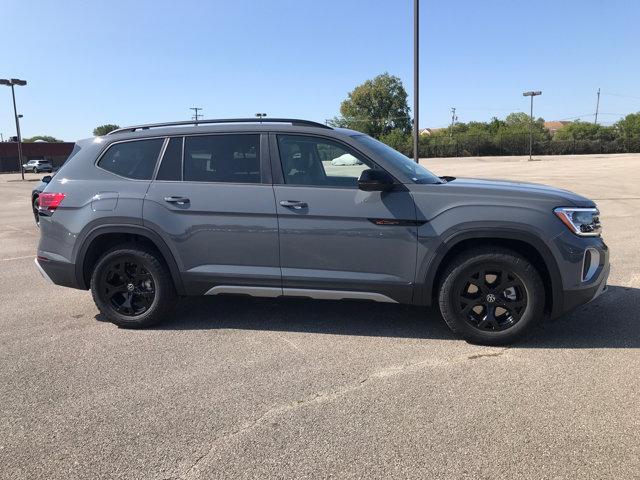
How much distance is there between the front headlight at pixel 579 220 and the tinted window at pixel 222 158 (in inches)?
96.5

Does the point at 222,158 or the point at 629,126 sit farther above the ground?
the point at 629,126

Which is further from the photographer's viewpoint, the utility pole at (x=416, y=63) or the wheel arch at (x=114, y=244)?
the utility pole at (x=416, y=63)

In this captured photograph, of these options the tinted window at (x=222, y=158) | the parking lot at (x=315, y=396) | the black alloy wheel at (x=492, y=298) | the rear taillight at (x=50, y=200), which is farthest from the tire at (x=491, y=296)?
the rear taillight at (x=50, y=200)

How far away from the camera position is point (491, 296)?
4.26 m

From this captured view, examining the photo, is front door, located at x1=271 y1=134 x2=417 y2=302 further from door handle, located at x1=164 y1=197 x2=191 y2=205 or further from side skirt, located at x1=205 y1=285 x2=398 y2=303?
door handle, located at x1=164 y1=197 x2=191 y2=205

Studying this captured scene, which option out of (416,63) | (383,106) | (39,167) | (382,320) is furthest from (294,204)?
(383,106)

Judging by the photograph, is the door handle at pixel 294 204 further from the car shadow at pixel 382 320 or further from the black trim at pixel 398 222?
the car shadow at pixel 382 320

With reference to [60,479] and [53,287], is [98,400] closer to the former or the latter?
[60,479]

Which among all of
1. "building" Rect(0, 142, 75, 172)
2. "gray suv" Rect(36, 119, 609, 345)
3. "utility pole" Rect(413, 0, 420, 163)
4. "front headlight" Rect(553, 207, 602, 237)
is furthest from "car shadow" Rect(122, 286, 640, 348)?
"building" Rect(0, 142, 75, 172)

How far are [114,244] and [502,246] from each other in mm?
3410

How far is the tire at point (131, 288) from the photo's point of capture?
4.81 metres

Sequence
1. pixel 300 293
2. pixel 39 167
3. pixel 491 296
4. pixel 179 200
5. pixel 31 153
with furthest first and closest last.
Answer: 1. pixel 31 153
2. pixel 39 167
3. pixel 179 200
4. pixel 300 293
5. pixel 491 296

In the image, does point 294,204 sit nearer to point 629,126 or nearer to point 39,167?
point 39,167

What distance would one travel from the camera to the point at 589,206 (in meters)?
4.25
